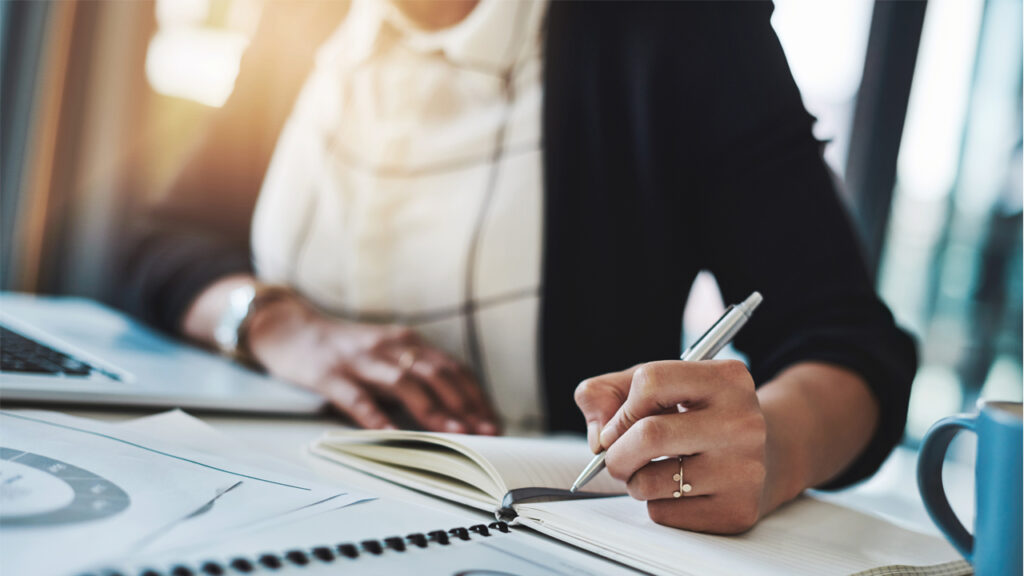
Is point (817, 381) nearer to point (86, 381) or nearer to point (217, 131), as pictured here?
point (86, 381)

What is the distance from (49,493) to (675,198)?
0.56 m

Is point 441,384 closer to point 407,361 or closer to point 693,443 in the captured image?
point 407,361

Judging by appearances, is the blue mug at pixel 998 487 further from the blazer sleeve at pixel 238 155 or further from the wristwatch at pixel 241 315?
the blazer sleeve at pixel 238 155

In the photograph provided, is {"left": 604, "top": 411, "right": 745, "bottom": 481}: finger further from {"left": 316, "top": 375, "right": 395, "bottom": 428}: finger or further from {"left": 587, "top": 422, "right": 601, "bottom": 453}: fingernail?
{"left": 316, "top": 375, "right": 395, "bottom": 428}: finger

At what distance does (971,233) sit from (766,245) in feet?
5.92

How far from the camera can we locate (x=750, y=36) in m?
0.64

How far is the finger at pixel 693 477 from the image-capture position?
34 cm

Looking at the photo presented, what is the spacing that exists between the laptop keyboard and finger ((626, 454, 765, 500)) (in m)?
0.40

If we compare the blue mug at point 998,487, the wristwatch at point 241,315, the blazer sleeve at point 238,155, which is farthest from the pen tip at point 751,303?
the blazer sleeve at point 238,155

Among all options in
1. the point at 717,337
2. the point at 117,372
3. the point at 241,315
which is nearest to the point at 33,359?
the point at 117,372

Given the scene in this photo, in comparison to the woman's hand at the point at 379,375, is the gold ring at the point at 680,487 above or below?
above

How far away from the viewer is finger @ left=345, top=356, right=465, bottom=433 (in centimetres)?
56

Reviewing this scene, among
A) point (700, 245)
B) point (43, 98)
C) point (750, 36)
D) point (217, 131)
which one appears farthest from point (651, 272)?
point (43, 98)

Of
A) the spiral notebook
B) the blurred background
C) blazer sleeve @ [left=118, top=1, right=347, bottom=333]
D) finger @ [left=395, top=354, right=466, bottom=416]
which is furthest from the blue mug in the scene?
the blurred background
